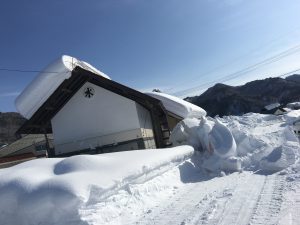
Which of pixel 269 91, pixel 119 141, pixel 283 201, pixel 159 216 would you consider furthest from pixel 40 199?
pixel 269 91

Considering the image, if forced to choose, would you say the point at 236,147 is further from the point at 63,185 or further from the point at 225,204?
the point at 63,185

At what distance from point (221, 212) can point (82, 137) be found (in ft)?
42.2

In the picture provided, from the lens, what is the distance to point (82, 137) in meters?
17.9

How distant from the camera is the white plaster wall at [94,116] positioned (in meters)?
17.2

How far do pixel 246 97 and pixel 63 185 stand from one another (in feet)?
302

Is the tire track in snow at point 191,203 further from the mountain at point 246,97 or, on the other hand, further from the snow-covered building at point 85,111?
the mountain at point 246,97

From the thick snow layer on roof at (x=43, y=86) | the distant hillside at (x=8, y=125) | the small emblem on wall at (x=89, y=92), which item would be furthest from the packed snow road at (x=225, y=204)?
the distant hillside at (x=8, y=125)

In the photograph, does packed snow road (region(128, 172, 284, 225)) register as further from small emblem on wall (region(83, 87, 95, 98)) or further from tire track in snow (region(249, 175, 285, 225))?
small emblem on wall (region(83, 87, 95, 98))

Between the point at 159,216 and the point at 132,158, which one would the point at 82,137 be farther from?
the point at 159,216

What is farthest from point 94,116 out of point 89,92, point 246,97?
point 246,97

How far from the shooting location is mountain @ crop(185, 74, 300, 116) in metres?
88.9

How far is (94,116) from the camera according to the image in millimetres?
17750

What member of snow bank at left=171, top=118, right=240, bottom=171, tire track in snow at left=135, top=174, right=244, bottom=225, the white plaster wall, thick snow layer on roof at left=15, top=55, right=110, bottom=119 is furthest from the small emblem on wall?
tire track in snow at left=135, top=174, right=244, bottom=225

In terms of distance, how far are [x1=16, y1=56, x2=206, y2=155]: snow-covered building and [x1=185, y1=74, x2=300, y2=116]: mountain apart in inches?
2165
